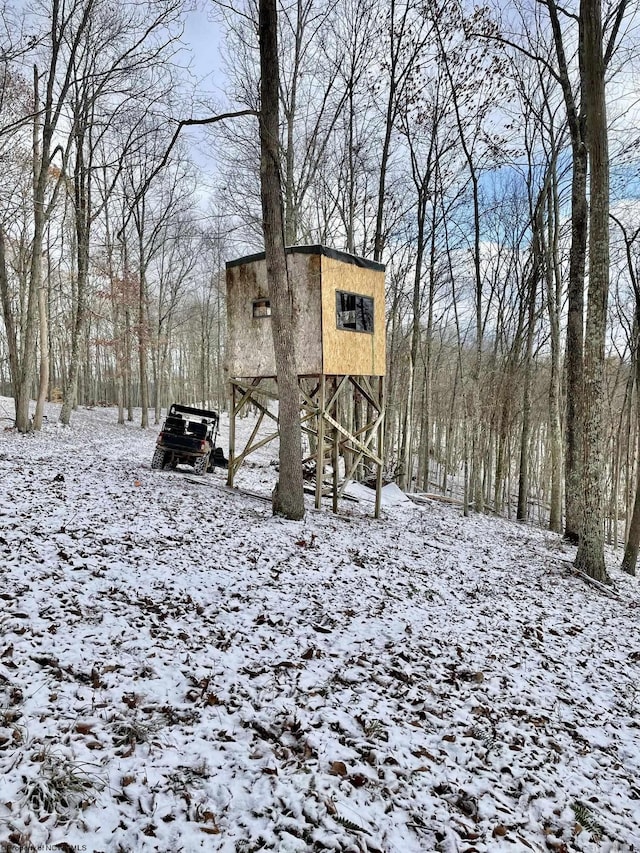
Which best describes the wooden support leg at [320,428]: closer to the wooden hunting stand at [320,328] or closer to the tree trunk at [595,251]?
the wooden hunting stand at [320,328]

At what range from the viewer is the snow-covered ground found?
2.54 meters

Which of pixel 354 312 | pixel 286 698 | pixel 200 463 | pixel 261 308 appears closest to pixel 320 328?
pixel 354 312

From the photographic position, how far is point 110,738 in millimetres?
2871

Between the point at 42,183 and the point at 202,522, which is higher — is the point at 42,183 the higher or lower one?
the higher one

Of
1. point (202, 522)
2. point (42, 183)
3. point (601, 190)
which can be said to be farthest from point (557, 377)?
point (42, 183)

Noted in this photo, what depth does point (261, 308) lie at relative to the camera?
11.5 meters

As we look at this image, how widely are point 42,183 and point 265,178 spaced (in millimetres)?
8833

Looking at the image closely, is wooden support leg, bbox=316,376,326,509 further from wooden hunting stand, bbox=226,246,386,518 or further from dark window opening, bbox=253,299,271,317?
dark window opening, bbox=253,299,271,317

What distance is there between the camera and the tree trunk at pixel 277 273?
8.09 m

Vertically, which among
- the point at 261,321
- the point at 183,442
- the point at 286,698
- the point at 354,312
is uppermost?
the point at 354,312

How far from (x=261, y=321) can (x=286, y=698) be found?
363 inches

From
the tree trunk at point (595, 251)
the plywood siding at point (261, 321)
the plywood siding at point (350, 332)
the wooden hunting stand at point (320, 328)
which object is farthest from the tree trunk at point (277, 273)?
the tree trunk at point (595, 251)

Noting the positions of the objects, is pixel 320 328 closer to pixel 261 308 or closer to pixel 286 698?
pixel 261 308

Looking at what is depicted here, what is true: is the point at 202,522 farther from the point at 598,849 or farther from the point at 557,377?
the point at 557,377
